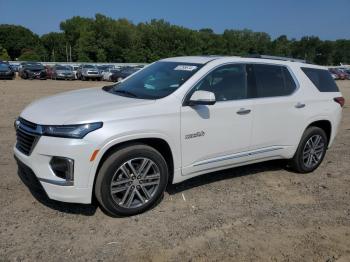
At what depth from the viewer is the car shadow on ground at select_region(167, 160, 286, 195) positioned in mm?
5430

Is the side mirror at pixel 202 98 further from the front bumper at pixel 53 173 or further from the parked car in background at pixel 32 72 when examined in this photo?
the parked car in background at pixel 32 72

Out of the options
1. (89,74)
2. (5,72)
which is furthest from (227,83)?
(89,74)

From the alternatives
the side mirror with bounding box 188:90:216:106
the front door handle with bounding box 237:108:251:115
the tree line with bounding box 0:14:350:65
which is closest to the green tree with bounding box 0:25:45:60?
the tree line with bounding box 0:14:350:65

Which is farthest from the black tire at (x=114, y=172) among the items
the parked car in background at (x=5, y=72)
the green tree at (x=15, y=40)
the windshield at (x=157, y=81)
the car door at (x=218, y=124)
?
the green tree at (x=15, y=40)

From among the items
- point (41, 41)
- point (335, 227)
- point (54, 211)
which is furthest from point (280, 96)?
point (41, 41)

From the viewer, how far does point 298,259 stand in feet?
12.3

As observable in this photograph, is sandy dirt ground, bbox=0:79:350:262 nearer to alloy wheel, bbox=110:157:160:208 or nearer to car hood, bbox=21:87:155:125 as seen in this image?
alloy wheel, bbox=110:157:160:208

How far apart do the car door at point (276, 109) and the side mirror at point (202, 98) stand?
38.2 inches

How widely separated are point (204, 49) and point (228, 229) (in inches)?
4467

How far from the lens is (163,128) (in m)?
4.39

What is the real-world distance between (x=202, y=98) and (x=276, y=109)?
58.2 inches

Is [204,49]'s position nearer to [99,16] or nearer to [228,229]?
[99,16]

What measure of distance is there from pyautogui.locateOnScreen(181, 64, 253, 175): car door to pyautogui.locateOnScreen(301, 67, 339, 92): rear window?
146 centimetres

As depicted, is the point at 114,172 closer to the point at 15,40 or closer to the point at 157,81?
the point at 157,81
